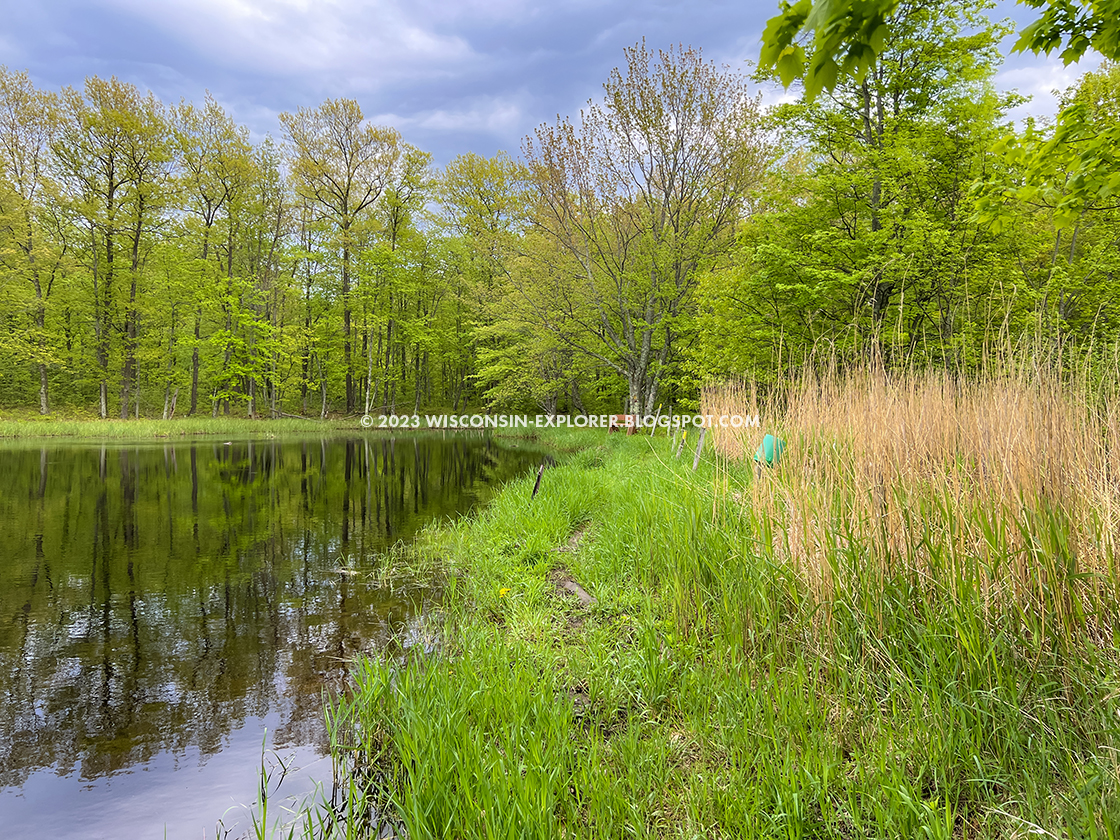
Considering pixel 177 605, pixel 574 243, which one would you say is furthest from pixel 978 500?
pixel 574 243

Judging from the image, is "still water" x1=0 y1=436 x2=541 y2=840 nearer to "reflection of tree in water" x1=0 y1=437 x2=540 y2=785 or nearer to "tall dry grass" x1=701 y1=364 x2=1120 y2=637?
"reflection of tree in water" x1=0 y1=437 x2=540 y2=785

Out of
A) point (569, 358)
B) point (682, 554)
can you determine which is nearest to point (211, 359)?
point (569, 358)

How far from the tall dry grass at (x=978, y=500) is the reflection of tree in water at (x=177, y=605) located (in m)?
2.95

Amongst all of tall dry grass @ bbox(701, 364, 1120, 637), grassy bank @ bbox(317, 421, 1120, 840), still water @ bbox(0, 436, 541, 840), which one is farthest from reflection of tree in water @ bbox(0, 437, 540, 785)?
tall dry grass @ bbox(701, 364, 1120, 637)

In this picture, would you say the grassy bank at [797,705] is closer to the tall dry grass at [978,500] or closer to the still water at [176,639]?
the tall dry grass at [978,500]

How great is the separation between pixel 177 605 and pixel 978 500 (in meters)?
6.00

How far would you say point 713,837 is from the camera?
1.73 meters

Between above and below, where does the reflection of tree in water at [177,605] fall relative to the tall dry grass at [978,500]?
below

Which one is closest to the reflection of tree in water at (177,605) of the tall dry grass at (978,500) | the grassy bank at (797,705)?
the grassy bank at (797,705)

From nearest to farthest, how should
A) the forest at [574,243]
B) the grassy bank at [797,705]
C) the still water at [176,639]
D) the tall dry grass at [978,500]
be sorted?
the grassy bank at [797,705] < the tall dry grass at [978,500] < the still water at [176,639] < the forest at [574,243]

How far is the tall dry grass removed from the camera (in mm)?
2012

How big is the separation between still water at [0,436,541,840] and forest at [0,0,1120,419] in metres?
3.80

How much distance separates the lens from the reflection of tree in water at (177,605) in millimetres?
3076

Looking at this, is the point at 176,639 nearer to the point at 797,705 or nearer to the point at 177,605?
the point at 177,605
